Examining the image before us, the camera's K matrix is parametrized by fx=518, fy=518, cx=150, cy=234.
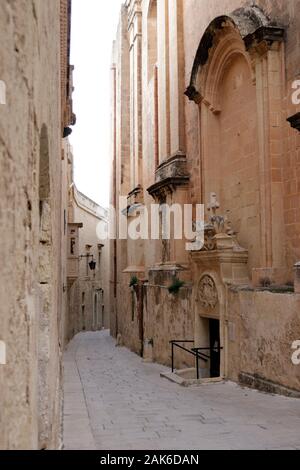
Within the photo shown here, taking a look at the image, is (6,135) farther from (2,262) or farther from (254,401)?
(254,401)

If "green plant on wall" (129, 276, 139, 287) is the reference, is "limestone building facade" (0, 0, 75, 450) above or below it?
above

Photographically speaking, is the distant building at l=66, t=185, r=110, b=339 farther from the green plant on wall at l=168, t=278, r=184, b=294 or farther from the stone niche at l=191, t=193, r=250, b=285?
the stone niche at l=191, t=193, r=250, b=285

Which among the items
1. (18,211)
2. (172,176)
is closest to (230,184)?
(172,176)

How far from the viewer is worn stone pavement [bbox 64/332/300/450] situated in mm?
6105

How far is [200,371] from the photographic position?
12844 mm

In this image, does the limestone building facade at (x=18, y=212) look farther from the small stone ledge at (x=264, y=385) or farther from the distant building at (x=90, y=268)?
the distant building at (x=90, y=268)

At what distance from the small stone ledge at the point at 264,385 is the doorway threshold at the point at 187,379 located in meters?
0.78

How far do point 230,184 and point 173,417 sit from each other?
23.3 feet

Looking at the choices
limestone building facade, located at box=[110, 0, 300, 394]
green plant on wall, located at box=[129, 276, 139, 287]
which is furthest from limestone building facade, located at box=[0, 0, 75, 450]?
green plant on wall, located at box=[129, 276, 139, 287]

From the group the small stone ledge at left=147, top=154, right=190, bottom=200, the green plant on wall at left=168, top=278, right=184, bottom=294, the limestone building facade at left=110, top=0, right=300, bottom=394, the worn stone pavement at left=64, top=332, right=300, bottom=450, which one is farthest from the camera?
the small stone ledge at left=147, top=154, right=190, bottom=200

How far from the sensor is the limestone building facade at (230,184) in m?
10.1

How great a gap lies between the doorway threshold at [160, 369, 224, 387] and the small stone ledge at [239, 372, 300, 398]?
78 centimetres

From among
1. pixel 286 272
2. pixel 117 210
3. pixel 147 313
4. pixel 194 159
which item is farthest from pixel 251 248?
pixel 117 210
